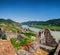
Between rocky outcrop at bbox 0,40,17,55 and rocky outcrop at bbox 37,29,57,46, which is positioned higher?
rocky outcrop at bbox 0,40,17,55

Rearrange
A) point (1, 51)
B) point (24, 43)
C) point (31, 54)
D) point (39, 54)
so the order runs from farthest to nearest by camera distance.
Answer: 1. point (24, 43)
2. point (39, 54)
3. point (31, 54)
4. point (1, 51)

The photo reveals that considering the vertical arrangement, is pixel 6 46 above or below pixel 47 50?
above

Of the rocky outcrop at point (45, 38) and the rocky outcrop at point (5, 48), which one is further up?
the rocky outcrop at point (5, 48)

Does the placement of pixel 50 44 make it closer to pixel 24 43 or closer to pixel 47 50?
pixel 47 50

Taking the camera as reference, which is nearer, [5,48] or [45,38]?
[5,48]

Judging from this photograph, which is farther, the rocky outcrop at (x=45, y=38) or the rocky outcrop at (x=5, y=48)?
the rocky outcrop at (x=45, y=38)

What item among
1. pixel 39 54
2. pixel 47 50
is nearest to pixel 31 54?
pixel 39 54

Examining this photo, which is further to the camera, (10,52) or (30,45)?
(30,45)

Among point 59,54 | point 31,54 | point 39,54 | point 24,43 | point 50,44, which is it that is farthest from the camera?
point 50,44

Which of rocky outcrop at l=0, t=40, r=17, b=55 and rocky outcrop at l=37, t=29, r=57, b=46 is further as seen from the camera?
rocky outcrop at l=37, t=29, r=57, b=46

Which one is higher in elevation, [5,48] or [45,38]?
[5,48]

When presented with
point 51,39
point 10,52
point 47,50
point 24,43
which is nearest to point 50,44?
point 51,39

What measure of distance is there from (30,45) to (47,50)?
3.61 metres

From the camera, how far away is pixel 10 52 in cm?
1277
